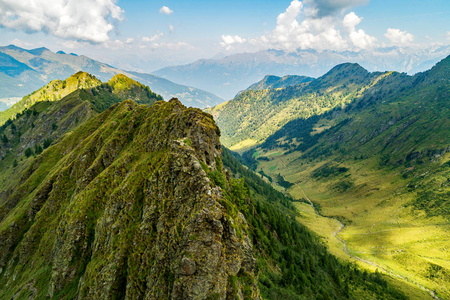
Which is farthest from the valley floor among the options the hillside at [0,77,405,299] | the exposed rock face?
the exposed rock face

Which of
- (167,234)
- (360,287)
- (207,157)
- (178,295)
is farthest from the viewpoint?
(360,287)

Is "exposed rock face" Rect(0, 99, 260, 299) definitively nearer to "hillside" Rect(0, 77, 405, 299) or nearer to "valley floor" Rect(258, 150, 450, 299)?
"hillside" Rect(0, 77, 405, 299)

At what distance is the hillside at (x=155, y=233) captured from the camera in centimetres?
2816

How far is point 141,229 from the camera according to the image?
1340 inches

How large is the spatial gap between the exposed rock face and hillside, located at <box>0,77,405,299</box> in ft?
0.57

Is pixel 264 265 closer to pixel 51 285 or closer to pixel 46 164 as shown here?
pixel 51 285

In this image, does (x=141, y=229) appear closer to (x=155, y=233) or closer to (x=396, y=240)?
(x=155, y=233)

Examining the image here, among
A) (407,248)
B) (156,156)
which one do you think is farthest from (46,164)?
(407,248)

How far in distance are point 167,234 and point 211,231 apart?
7.07 metres

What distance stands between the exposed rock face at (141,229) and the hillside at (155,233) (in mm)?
172

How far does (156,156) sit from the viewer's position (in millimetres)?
45438

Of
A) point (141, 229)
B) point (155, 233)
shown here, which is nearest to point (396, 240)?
point (155, 233)

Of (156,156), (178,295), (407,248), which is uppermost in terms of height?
(156,156)

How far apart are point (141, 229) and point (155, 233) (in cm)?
274
